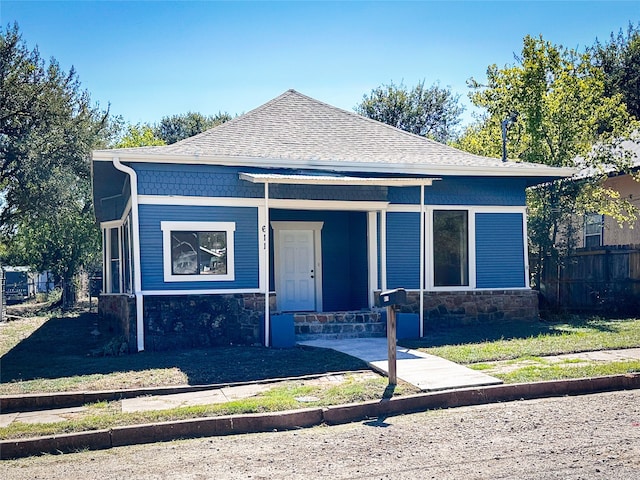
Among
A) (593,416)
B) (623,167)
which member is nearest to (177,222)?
(593,416)

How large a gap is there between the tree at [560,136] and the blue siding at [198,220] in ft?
25.1

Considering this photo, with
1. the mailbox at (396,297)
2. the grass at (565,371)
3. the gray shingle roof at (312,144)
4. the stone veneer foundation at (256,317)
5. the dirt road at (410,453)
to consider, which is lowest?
the dirt road at (410,453)

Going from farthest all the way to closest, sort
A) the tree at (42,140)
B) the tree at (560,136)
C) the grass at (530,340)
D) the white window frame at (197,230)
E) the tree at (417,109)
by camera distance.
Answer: the tree at (417,109) → the tree at (42,140) → the tree at (560,136) → the white window frame at (197,230) → the grass at (530,340)

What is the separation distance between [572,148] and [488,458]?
12.6 metres

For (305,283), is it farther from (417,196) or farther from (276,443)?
(276,443)

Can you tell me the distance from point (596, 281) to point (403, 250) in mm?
5753

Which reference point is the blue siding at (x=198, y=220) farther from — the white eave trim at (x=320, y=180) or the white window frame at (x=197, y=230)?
the white eave trim at (x=320, y=180)

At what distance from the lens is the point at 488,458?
5.23 metres

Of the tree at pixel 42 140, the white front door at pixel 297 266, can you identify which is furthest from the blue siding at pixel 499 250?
the tree at pixel 42 140

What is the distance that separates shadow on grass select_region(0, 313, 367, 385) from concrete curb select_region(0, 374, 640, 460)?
2136mm

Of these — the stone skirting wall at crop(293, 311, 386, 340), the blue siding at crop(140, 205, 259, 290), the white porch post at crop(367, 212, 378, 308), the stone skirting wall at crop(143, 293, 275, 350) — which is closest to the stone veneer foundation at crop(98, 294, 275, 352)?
the stone skirting wall at crop(143, 293, 275, 350)

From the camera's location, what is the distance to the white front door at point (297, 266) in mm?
14230

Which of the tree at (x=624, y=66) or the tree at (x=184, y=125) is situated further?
the tree at (x=184, y=125)

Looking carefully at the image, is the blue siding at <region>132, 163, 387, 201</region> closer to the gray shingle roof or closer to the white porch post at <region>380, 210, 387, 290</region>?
the gray shingle roof
